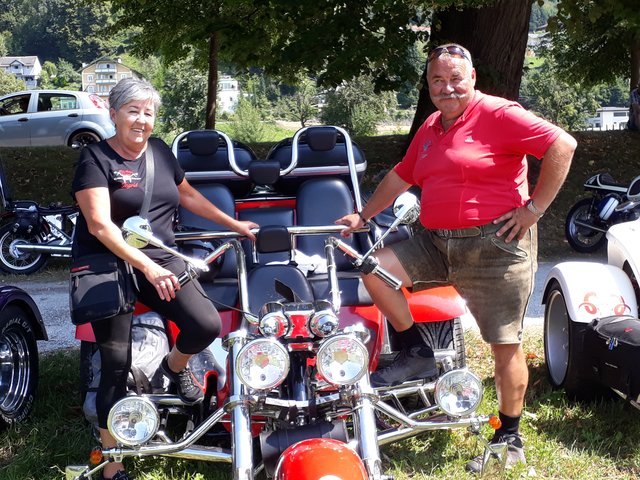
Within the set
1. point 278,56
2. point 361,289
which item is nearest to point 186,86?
point 278,56

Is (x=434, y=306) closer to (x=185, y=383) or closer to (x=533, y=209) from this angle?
(x=533, y=209)

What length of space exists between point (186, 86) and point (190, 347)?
66.2 meters

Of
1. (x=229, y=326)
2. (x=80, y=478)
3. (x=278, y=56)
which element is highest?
Result: (x=278, y=56)

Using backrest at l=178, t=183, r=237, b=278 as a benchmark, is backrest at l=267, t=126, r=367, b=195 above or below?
above

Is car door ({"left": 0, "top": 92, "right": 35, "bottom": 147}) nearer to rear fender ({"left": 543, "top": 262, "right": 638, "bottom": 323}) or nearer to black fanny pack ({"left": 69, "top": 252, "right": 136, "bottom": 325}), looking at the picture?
black fanny pack ({"left": 69, "top": 252, "right": 136, "bottom": 325})

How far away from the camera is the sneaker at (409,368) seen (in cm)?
380

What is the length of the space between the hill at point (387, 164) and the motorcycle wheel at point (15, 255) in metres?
2.34

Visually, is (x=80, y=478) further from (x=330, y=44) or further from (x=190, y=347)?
(x=330, y=44)

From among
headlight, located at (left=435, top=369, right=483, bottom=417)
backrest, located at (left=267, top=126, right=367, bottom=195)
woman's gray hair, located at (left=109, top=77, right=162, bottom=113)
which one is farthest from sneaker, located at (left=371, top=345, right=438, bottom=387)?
backrest, located at (left=267, top=126, right=367, bottom=195)

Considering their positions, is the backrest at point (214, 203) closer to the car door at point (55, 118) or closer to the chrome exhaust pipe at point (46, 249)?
the chrome exhaust pipe at point (46, 249)

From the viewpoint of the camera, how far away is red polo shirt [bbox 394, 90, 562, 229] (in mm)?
3562

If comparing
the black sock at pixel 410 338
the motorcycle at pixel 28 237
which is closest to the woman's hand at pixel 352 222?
the black sock at pixel 410 338

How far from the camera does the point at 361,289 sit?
449cm

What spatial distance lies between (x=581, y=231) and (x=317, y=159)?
5.87 m
